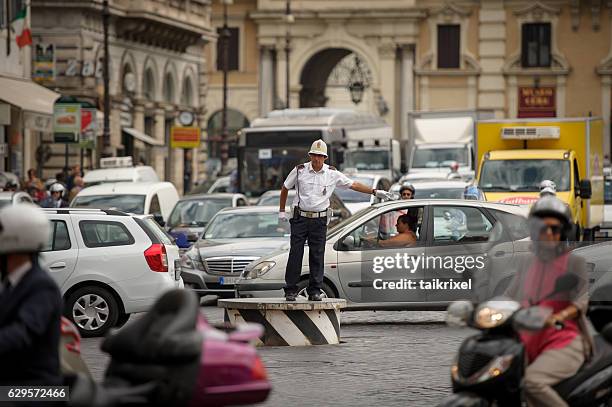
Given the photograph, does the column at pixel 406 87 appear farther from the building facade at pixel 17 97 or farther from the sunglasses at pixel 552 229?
the sunglasses at pixel 552 229

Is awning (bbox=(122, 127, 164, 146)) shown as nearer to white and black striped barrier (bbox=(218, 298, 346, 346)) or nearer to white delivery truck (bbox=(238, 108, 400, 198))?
white delivery truck (bbox=(238, 108, 400, 198))

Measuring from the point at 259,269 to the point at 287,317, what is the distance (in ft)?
8.67

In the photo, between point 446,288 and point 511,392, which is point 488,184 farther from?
point 511,392

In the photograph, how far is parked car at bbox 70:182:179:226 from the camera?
28.3 metres

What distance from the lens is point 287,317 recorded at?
16391 millimetres

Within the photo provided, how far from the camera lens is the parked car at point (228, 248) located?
2253 cm

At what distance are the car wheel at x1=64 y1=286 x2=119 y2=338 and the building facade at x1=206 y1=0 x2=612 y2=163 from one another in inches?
2475

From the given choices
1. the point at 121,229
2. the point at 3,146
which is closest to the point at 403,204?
the point at 121,229

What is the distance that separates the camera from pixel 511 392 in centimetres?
811

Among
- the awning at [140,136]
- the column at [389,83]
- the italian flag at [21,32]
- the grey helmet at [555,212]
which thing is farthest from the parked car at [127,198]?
the column at [389,83]

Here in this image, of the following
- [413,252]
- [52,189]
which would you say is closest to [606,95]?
[52,189]

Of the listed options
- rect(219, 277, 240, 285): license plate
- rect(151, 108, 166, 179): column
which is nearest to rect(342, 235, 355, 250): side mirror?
rect(219, 277, 240, 285): license plate

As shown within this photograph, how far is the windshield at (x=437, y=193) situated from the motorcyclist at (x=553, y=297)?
783 inches

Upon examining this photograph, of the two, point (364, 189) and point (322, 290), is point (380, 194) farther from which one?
point (322, 290)
